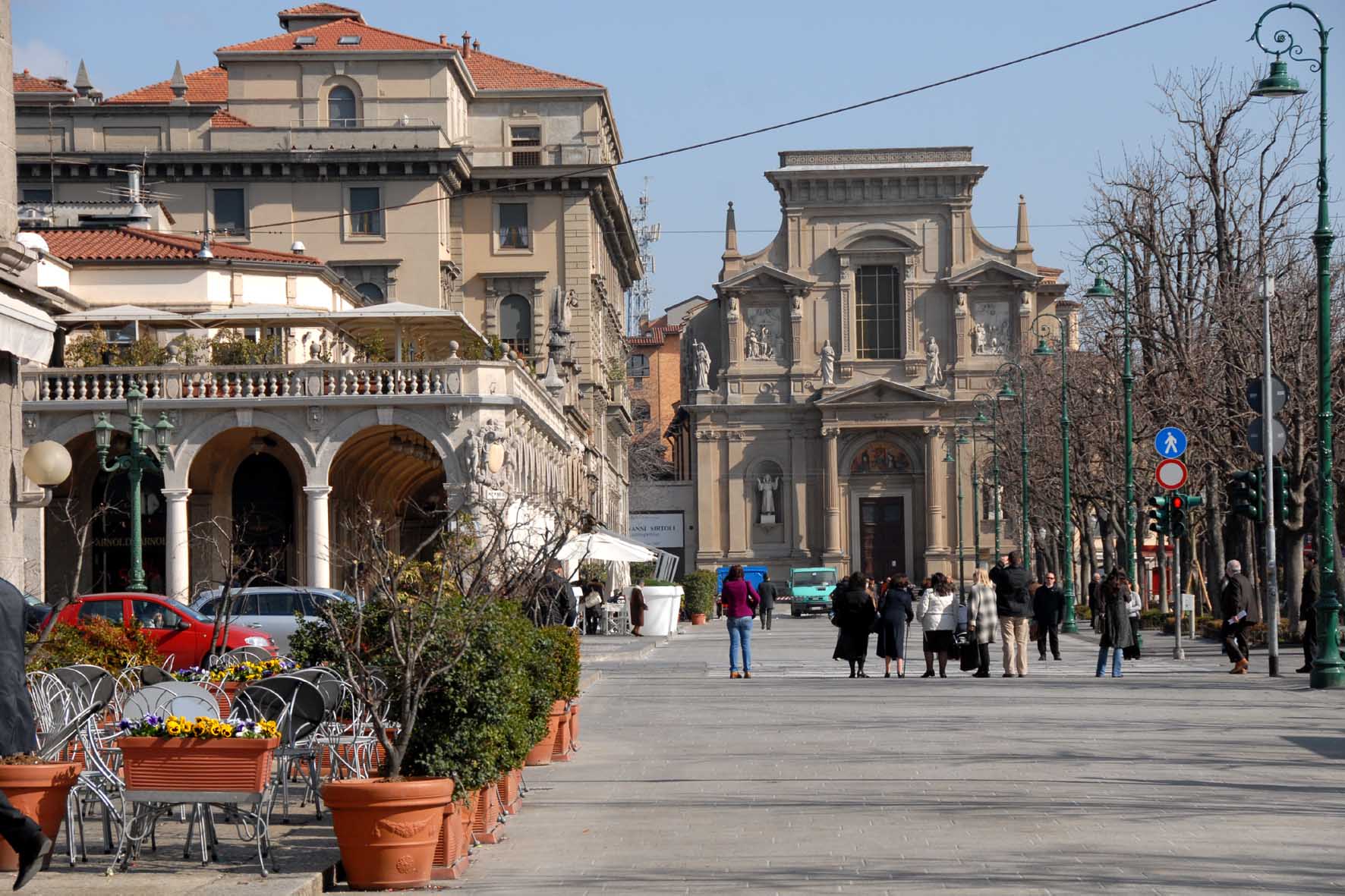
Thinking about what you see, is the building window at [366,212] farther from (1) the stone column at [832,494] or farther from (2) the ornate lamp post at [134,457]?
(2) the ornate lamp post at [134,457]

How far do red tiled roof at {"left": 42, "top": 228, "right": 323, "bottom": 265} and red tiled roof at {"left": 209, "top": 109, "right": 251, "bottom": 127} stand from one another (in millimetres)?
16064

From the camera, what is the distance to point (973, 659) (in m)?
29.0

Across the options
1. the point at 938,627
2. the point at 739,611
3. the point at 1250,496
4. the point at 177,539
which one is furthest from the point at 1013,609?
the point at 177,539

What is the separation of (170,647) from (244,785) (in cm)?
1742

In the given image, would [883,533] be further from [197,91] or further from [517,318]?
[197,91]

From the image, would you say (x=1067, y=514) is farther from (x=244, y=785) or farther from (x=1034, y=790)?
(x=244, y=785)

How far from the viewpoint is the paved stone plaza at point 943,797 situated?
33.9 ft

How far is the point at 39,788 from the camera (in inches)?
369

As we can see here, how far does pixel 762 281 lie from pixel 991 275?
35.2 ft

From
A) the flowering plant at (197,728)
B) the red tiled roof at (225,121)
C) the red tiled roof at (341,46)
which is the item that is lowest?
the flowering plant at (197,728)

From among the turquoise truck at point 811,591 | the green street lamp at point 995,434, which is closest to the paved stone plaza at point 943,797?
the green street lamp at point 995,434

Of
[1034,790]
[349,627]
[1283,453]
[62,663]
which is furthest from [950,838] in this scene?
[1283,453]

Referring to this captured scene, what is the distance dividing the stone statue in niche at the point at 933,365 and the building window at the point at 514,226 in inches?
1057

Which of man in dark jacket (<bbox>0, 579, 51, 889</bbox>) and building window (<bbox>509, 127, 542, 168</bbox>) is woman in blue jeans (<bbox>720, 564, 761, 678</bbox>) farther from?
building window (<bbox>509, 127, 542, 168</bbox>)
